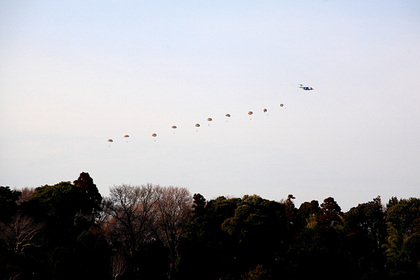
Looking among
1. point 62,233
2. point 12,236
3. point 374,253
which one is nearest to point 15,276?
point 12,236

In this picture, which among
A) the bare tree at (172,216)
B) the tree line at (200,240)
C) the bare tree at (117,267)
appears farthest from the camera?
the bare tree at (172,216)

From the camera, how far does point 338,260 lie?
5212 centimetres

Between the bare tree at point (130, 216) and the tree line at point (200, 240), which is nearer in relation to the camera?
the tree line at point (200, 240)

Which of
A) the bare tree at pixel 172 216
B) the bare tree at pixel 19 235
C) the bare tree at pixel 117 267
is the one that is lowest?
the bare tree at pixel 117 267

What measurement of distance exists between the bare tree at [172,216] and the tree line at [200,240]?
0.22m

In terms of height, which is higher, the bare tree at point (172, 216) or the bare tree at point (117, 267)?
the bare tree at point (172, 216)

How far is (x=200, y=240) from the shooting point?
73.1 metres

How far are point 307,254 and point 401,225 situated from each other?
30.0 meters

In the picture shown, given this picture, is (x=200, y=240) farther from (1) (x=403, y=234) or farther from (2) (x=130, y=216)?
(1) (x=403, y=234)

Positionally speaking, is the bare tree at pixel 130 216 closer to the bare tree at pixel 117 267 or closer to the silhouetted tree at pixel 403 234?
the bare tree at pixel 117 267

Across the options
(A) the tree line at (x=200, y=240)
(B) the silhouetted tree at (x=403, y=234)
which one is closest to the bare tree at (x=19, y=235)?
(A) the tree line at (x=200, y=240)

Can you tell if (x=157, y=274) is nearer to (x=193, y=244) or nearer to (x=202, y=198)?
(x=193, y=244)

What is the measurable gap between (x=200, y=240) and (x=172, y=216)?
644 inches

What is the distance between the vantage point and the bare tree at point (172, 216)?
8381 centimetres
